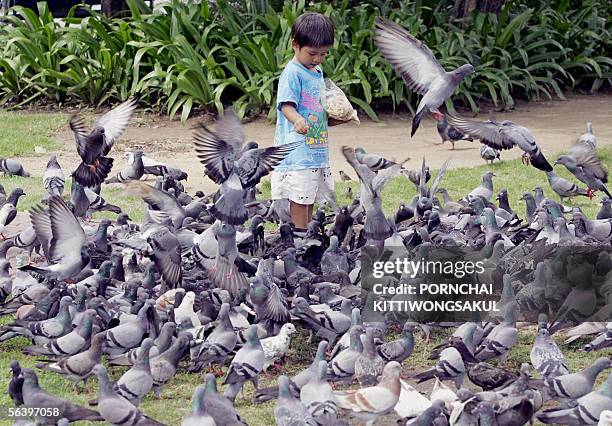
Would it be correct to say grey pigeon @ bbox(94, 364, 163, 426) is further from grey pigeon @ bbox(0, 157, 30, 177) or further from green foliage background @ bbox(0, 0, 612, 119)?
green foliage background @ bbox(0, 0, 612, 119)

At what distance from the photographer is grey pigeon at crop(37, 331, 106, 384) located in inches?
212

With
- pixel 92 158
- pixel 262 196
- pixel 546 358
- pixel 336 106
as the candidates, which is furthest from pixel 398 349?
pixel 262 196

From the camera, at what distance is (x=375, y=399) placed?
15.9ft

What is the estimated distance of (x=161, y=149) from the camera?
11992mm

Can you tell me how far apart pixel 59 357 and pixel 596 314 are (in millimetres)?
2988

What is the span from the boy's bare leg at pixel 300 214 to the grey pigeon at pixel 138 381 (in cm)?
274

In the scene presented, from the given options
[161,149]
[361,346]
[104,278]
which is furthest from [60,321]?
[161,149]

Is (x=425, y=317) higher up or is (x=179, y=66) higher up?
(x=425, y=317)

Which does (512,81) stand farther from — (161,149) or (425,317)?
(425,317)

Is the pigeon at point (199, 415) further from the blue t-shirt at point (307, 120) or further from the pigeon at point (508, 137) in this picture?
the pigeon at point (508, 137)

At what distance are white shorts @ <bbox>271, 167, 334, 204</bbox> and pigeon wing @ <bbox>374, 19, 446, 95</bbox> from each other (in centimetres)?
97

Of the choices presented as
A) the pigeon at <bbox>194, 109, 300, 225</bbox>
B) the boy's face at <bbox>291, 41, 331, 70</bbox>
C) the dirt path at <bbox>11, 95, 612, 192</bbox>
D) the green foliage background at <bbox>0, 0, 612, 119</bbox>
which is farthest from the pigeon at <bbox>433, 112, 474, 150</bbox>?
the pigeon at <bbox>194, 109, 300, 225</bbox>

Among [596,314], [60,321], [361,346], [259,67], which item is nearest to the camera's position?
[361,346]

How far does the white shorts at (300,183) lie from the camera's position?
7574 millimetres
